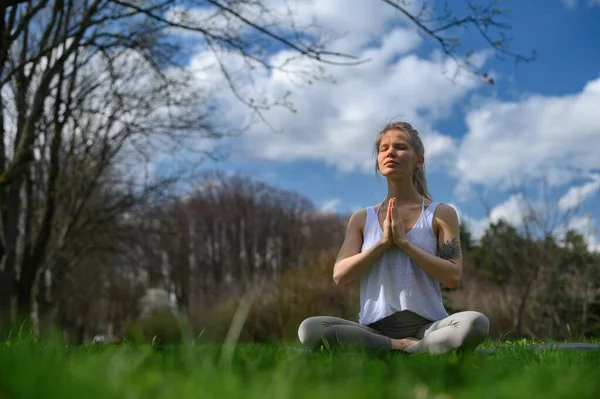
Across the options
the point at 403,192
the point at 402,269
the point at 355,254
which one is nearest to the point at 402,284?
the point at 402,269

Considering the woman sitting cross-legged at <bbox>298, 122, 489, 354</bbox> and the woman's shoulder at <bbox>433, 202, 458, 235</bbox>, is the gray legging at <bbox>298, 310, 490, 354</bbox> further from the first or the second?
the woman's shoulder at <bbox>433, 202, 458, 235</bbox>

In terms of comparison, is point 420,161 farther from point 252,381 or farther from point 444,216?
point 252,381

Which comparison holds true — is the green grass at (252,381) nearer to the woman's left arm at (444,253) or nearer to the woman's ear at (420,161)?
the woman's left arm at (444,253)

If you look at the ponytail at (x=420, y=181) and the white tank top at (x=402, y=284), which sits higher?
the ponytail at (x=420, y=181)

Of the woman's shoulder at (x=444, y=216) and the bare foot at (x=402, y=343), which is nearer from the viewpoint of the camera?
the bare foot at (x=402, y=343)

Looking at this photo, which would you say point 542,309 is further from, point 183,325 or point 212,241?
point 212,241

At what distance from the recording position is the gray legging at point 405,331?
135 inches

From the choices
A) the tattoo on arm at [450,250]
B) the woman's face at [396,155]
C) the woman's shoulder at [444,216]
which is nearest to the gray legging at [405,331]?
the tattoo on arm at [450,250]

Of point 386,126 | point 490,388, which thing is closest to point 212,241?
point 386,126

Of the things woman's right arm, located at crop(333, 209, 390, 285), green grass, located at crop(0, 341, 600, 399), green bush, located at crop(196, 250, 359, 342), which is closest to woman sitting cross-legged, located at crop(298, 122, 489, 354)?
woman's right arm, located at crop(333, 209, 390, 285)

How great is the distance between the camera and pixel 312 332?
371 centimetres

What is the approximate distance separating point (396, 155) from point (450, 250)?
70 cm

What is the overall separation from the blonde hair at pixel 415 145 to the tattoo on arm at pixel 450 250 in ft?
1.64

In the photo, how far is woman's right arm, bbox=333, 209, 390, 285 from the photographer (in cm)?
379
